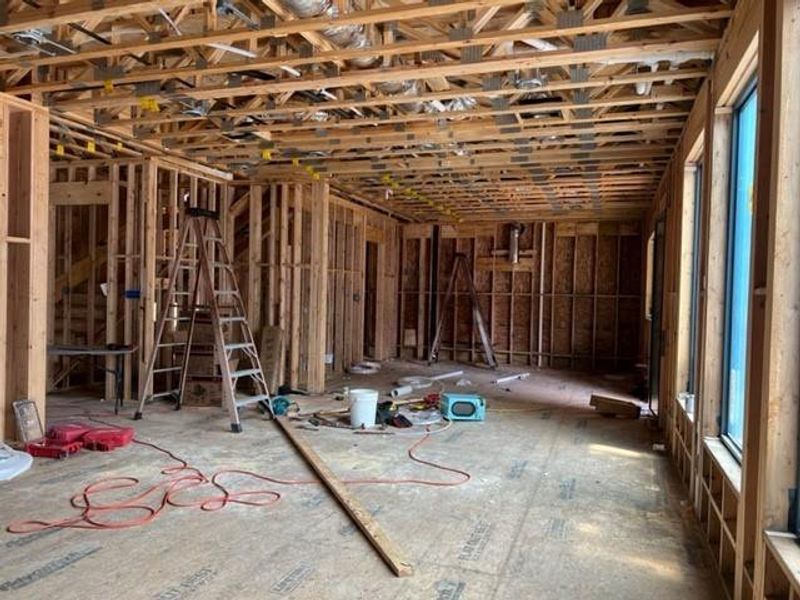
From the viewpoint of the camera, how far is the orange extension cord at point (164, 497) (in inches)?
144

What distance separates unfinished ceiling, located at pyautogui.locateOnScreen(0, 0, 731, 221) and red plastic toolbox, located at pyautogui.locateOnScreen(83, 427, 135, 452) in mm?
2934

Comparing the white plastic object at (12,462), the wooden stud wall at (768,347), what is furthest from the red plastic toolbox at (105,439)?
the wooden stud wall at (768,347)

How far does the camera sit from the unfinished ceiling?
372 cm

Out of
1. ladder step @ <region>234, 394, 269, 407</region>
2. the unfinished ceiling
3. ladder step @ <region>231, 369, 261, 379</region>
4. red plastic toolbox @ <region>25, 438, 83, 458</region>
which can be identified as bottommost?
red plastic toolbox @ <region>25, 438, 83, 458</region>

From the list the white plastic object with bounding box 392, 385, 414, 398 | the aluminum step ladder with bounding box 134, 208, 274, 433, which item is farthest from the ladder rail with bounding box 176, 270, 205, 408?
the white plastic object with bounding box 392, 385, 414, 398

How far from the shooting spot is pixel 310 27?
3.66 metres

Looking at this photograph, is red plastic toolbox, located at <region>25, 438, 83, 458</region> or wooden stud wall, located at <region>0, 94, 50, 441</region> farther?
wooden stud wall, located at <region>0, 94, 50, 441</region>

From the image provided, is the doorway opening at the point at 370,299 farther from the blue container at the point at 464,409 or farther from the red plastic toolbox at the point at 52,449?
the red plastic toolbox at the point at 52,449

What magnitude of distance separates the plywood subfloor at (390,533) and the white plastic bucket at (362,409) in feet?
1.62

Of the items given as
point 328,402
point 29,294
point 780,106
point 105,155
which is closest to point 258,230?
point 105,155

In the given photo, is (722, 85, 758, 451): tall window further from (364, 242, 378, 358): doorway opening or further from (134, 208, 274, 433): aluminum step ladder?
(364, 242, 378, 358): doorway opening

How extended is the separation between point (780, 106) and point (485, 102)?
346cm

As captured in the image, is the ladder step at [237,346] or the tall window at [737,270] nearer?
the tall window at [737,270]

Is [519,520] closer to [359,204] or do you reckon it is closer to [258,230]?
[258,230]
